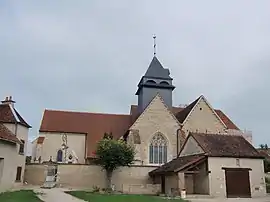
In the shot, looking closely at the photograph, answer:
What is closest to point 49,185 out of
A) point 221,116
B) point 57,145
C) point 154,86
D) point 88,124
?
point 57,145

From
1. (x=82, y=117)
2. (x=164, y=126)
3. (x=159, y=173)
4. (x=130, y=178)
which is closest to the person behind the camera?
(x=159, y=173)

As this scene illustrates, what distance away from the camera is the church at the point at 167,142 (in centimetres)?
2716

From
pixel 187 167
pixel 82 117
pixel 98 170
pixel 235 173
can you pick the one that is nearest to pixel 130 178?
pixel 98 170

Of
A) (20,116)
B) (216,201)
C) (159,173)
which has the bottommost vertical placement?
(216,201)

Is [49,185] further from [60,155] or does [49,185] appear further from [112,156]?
[60,155]

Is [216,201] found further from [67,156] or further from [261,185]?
[67,156]

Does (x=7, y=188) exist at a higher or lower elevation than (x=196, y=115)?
lower

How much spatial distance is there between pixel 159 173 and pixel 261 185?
8.33m

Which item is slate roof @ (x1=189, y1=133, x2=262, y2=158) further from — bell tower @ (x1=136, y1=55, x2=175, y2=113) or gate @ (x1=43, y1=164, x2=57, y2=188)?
bell tower @ (x1=136, y1=55, x2=175, y2=113)

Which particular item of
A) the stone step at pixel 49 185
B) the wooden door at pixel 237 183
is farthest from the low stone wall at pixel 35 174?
the wooden door at pixel 237 183

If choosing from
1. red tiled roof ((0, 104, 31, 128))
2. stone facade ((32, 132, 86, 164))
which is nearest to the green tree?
red tiled roof ((0, 104, 31, 128))

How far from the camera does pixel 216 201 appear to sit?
→ 2234 centimetres

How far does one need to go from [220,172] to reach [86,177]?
12038 mm

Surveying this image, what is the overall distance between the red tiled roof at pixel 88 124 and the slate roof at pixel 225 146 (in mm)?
13461
